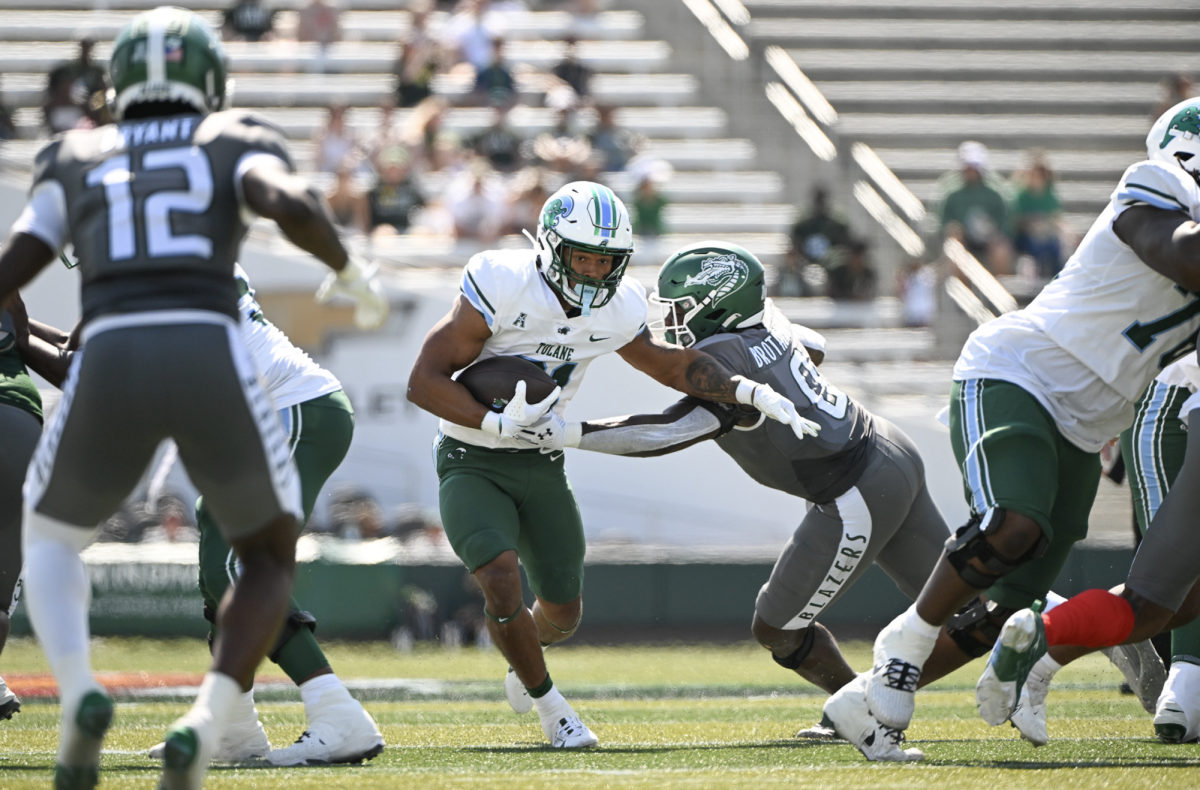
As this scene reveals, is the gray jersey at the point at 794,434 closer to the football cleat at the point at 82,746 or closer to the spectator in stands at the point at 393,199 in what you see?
the football cleat at the point at 82,746

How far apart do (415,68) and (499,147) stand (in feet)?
5.07

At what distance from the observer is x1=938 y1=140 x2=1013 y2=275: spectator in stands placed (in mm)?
14695

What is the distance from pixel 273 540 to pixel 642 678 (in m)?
5.37

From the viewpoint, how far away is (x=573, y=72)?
16.2 metres

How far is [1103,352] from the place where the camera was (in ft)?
15.6

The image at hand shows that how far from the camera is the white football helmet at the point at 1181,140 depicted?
4754mm

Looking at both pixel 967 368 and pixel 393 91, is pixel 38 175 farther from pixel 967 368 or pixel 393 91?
pixel 393 91

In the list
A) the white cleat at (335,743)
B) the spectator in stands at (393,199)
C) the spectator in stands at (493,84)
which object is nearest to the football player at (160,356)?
the white cleat at (335,743)

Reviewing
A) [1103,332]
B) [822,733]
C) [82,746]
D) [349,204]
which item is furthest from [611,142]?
[82,746]

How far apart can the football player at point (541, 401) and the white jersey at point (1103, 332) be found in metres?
0.77

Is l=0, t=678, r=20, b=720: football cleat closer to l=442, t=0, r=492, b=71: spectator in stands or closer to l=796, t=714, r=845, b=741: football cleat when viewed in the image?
l=796, t=714, r=845, b=741: football cleat

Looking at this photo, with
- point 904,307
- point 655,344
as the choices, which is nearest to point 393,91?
point 904,307

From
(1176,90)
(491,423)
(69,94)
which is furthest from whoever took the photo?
(1176,90)

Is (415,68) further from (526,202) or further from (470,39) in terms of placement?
(526,202)
